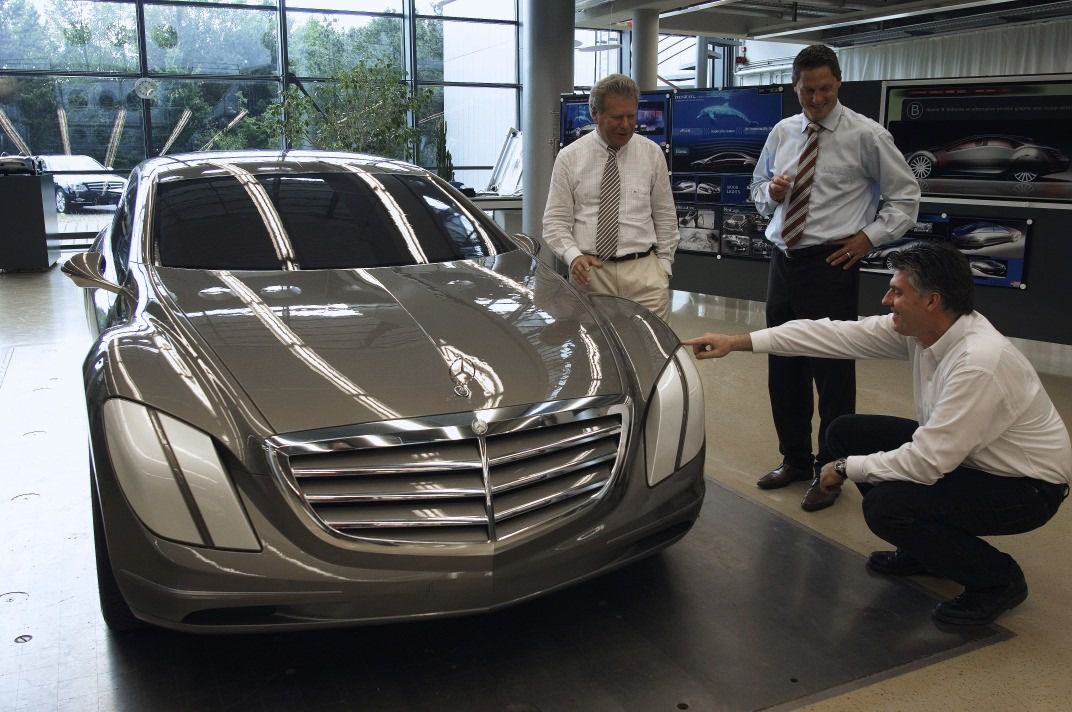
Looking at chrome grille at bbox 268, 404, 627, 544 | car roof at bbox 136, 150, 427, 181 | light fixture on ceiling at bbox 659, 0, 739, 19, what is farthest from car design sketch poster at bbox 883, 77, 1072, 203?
light fixture on ceiling at bbox 659, 0, 739, 19

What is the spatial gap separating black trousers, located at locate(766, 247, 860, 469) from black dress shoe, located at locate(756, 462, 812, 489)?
0.02m

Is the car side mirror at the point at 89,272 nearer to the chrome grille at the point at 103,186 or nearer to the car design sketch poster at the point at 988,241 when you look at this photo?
the car design sketch poster at the point at 988,241

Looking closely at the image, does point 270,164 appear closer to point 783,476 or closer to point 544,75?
point 783,476

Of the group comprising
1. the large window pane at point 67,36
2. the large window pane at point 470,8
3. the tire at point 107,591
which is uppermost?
the large window pane at point 470,8

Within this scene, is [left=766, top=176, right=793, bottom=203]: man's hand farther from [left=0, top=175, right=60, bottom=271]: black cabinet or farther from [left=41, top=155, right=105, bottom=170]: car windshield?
[left=41, top=155, right=105, bottom=170]: car windshield

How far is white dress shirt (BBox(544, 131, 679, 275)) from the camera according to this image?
11.0ft

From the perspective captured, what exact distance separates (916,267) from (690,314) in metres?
4.82

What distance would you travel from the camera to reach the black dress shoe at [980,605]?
2387 mm

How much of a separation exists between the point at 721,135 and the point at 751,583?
16.0 feet

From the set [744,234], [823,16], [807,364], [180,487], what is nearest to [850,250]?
[807,364]

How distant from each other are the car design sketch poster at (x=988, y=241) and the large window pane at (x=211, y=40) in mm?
10836

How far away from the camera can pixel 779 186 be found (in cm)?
329

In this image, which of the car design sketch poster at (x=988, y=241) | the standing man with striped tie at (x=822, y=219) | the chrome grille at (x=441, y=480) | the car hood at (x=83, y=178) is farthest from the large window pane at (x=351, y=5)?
the chrome grille at (x=441, y=480)

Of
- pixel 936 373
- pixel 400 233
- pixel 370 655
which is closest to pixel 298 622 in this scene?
pixel 370 655
